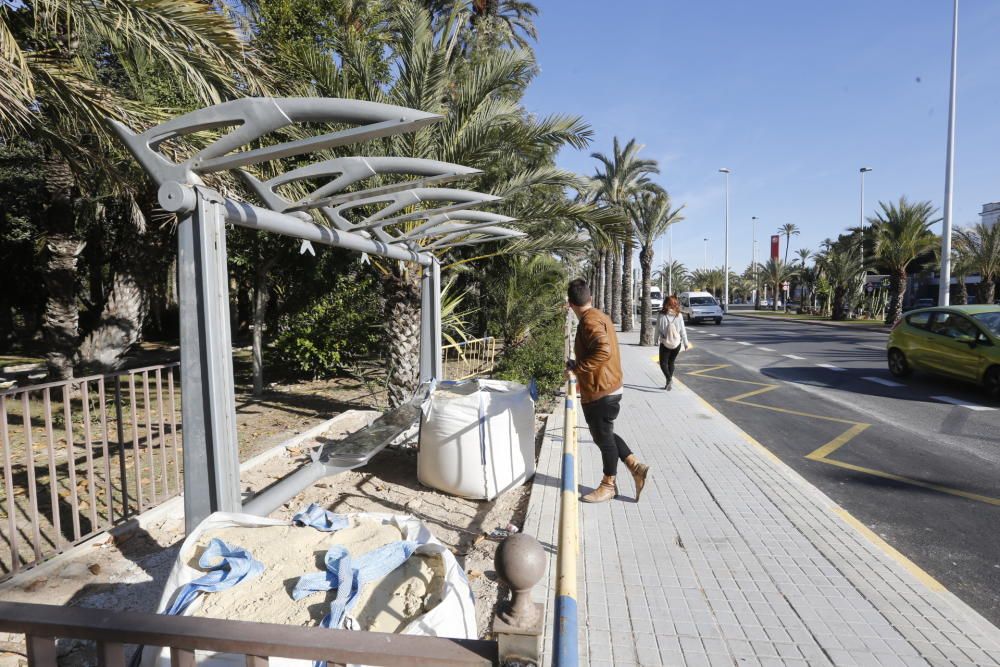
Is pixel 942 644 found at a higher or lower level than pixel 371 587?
lower

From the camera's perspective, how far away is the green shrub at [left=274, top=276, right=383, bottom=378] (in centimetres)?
1159

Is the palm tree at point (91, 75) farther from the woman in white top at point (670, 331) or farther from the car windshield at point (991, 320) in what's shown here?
the car windshield at point (991, 320)

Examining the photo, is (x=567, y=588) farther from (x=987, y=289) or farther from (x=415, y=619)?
(x=987, y=289)

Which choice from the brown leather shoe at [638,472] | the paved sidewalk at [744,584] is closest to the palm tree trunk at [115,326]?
the paved sidewalk at [744,584]

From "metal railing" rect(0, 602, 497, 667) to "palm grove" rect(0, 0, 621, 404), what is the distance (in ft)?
14.5

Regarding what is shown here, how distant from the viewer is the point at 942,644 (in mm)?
2781

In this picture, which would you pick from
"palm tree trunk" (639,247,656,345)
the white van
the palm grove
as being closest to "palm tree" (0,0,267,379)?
the palm grove

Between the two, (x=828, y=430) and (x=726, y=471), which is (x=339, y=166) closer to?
(x=726, y=471)

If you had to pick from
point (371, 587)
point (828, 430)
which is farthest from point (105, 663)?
point (828, 430)

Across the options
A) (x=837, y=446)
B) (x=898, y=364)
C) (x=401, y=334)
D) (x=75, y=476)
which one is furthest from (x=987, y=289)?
(x=75, y=476)

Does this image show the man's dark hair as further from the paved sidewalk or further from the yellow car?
the yellow car

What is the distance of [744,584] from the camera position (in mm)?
3350

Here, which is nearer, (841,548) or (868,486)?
(841,548)

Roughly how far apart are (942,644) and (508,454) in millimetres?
2939
